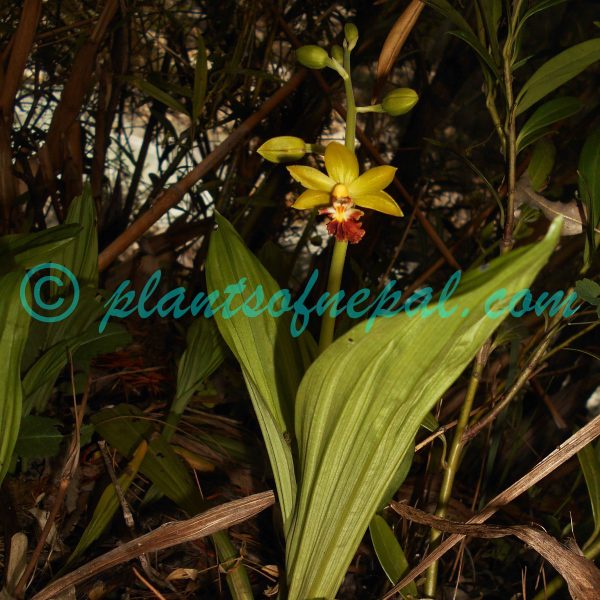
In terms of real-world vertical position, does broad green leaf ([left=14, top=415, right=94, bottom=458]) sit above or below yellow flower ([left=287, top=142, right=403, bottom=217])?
below

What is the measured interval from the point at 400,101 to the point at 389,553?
407 mm

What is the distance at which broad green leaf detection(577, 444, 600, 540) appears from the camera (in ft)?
2.17

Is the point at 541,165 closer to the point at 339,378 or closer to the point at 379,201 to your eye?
the point at 379,201

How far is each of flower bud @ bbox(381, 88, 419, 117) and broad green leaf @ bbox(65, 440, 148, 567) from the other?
47cm

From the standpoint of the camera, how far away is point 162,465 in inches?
30.9

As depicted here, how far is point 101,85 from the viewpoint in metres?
1.06

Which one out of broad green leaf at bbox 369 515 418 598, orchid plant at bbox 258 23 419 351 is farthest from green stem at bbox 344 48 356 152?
broad green leaf at bbox 369 515 418 598

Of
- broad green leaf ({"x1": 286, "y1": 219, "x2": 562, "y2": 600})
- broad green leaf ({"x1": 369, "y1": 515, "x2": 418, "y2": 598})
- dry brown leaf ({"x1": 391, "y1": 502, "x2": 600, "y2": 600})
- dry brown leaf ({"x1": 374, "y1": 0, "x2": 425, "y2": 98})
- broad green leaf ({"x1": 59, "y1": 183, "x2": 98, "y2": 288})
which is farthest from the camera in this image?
broad green leaf ({"x1": 59, "y1": 183, "x2": 98, "y2": 288})

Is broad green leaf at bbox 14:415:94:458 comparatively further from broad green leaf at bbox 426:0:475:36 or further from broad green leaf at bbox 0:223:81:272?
broad green leaf at bbox 426:0:475:36

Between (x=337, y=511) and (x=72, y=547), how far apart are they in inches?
14.6

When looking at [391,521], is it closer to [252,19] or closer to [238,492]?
[238,492]

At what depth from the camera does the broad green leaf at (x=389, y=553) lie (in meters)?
0.62

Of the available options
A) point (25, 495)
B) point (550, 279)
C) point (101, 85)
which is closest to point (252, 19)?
point (101, 85)

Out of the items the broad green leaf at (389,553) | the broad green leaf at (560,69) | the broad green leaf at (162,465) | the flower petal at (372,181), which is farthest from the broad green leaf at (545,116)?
the broad green leaf at (162,465)
